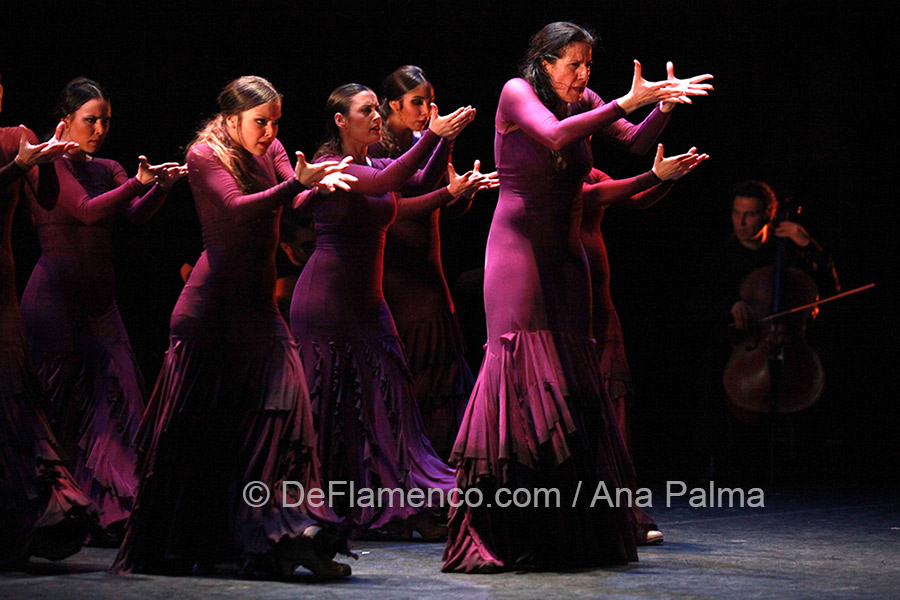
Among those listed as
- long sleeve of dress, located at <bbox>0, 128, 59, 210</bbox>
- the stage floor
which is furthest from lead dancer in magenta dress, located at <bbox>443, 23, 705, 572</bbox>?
long sleeve of dress, located at <bbox>0, 128, 59, 210</bbox>

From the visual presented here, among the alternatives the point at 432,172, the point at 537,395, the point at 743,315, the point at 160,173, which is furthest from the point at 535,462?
the point at 743,315

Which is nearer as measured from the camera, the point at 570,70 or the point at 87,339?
the point at 570,70

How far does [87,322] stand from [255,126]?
1.17 metres

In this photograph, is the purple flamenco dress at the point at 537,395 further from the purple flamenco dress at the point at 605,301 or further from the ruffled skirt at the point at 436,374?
the ruffled skirt at the point at 436,374

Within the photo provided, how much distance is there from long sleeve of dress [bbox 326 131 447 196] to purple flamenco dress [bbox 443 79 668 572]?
28cm

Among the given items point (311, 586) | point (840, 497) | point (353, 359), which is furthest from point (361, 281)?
point (840, 497)

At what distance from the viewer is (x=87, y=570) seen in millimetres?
3598

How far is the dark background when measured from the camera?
21.1 ft

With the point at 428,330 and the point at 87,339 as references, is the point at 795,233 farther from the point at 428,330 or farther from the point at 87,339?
the point at 87,339

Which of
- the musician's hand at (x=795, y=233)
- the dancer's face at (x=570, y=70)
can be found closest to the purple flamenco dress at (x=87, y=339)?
the dancer's face at (x=570, y=70)

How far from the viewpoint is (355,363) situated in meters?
4.33

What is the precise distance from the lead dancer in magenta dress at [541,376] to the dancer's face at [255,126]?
0.64m

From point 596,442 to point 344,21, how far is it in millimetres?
3650

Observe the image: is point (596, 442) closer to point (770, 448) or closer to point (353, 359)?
point (353, 359)
